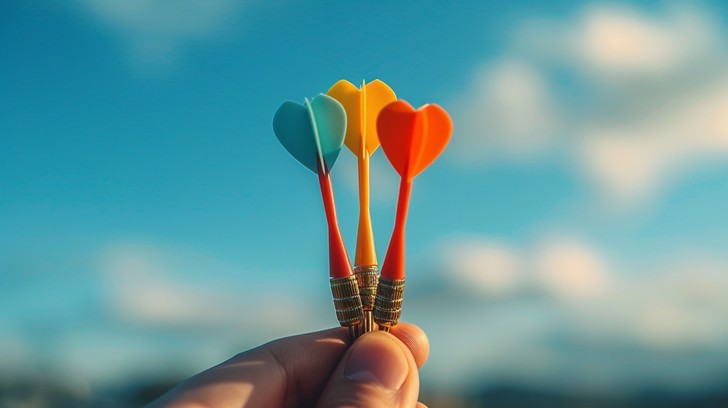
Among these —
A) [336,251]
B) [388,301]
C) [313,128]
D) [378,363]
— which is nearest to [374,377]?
[378,363]

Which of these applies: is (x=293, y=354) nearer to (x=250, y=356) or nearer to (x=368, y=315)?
(x=250, y=356)

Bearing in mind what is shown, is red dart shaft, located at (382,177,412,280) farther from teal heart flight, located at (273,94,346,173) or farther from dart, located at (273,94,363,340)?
teal heart flight, located at (273,94,346,173)

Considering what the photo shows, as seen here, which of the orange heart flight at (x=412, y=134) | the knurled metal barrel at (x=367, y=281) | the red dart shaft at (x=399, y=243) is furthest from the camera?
Result: the knurled metal barrel at (x=367, y=281)

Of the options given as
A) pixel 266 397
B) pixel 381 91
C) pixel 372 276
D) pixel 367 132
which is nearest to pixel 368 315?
pixel 372 276

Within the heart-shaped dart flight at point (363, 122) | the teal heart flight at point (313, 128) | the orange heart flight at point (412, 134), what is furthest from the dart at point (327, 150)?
the orange heart flight at point (412, 134)

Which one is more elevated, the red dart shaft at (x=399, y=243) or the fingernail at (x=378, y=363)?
the red dart shaft at (x=399, y=243)

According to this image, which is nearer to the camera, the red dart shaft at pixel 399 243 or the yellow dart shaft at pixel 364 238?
the red dart shaft at pixel 399 243

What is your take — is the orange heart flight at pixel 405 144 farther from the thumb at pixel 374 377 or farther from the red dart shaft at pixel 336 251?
→ the thumb at pixel 374 377
